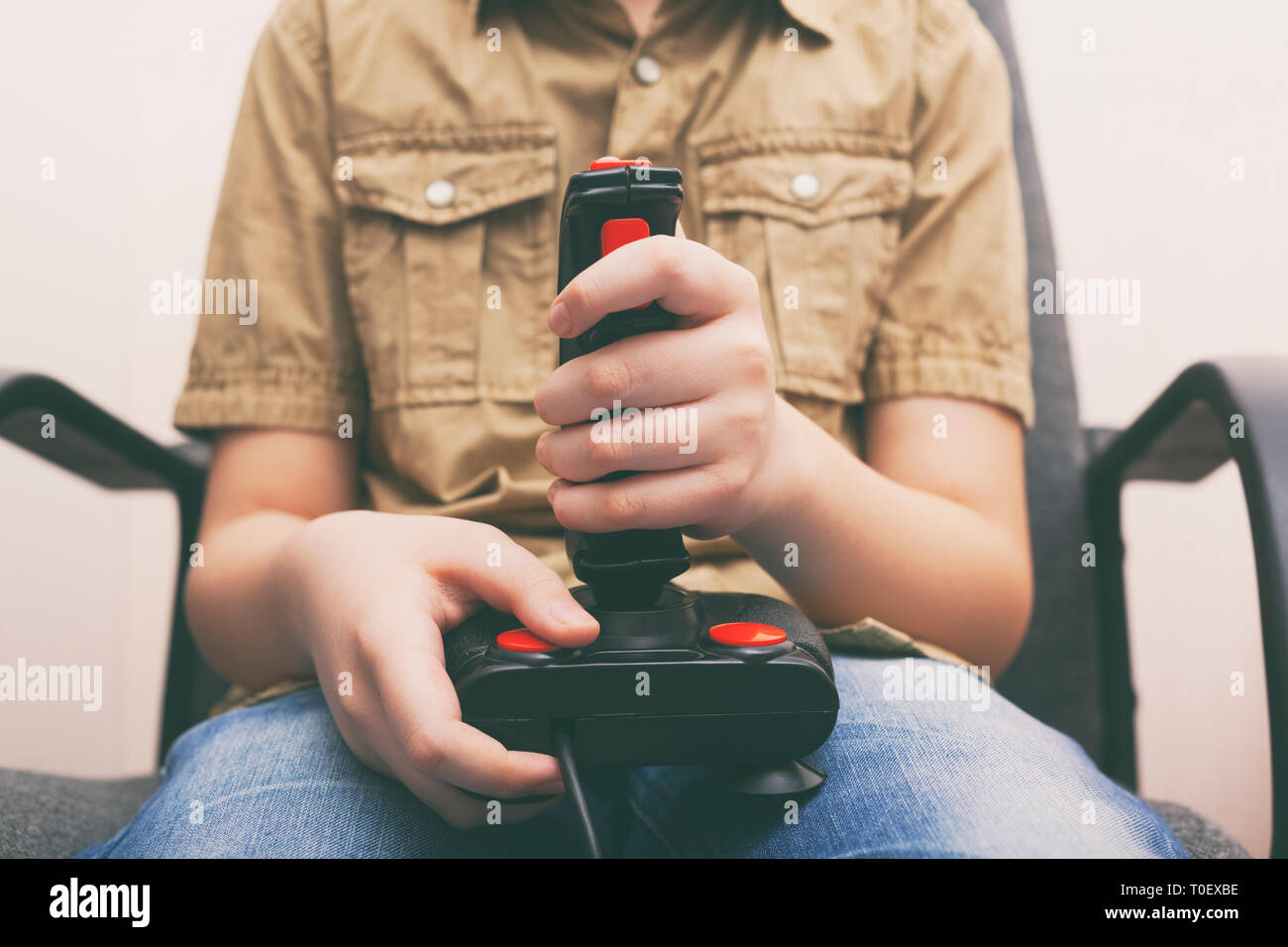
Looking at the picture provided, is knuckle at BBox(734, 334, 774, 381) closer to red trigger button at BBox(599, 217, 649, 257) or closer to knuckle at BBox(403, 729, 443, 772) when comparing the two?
red trigger button at BBox(599, 217, 649, 257)

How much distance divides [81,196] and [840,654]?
0.81 metres

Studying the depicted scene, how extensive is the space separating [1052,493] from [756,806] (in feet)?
1.34

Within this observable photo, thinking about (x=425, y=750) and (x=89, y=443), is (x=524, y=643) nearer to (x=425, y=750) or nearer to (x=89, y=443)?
(x=425, y=750)

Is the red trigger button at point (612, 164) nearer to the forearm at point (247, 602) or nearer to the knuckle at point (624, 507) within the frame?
the knuckle at point (624, 507)

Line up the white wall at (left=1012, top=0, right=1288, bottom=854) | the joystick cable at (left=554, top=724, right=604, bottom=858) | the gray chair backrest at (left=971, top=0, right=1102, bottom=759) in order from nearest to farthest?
the joystick cable at (left=554, top=724, right=604, bottom=858) → the gray chair backrest at (left=971, top=0, right=1102, bottom=759) → the white wall at (left=1012, top=0, right=1288, bottom=854)

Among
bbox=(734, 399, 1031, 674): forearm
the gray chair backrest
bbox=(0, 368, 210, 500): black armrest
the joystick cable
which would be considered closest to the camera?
the joystick cable

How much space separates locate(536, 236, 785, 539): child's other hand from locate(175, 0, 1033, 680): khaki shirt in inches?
6.8

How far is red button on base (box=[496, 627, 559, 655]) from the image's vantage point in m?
0.29

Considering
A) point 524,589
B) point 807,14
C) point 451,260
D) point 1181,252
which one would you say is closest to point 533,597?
point 524,589

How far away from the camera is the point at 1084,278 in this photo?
0.84m

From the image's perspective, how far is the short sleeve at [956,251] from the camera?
1.60 feet

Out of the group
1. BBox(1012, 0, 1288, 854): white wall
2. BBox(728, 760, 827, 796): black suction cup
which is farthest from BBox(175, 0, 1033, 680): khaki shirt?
BBox(1012, 0, 1288, 854): white wall

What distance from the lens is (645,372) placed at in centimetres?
29
